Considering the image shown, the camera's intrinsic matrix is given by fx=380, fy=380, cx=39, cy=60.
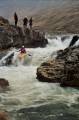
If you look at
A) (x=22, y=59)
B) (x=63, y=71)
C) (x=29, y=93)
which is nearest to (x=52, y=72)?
(x=63, y=71)

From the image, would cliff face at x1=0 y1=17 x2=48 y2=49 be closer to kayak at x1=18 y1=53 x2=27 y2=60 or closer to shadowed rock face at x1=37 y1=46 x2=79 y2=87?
kayak at x1=18 y1=53 x2=27 y2=60

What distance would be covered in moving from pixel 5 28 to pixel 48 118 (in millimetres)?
25467

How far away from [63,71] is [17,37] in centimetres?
1903

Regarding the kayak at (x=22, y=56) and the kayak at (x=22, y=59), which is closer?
the kayak at (x=22, y=59)

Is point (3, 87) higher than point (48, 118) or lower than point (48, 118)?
lower

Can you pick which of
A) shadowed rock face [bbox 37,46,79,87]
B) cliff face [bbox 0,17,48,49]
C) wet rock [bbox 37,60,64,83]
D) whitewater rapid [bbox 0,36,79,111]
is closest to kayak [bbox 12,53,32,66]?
whitewater rapid [bbox 0,36,79,111]

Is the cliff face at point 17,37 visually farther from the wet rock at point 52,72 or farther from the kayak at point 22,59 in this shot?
the wet rock at point 52,72

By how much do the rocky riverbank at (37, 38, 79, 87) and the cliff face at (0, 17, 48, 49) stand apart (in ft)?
50.5

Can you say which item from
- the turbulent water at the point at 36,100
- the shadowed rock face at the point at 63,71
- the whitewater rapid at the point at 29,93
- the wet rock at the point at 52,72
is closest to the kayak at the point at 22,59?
the whitewater rapid at the point at 29,93

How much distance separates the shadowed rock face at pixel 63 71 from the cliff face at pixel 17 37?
50.5 ft

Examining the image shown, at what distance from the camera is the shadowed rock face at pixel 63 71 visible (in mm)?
23203

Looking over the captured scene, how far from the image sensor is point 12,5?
19750 cm

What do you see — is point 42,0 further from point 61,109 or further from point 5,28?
point 61,109

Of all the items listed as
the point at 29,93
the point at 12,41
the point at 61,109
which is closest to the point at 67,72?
the point at 29,93
